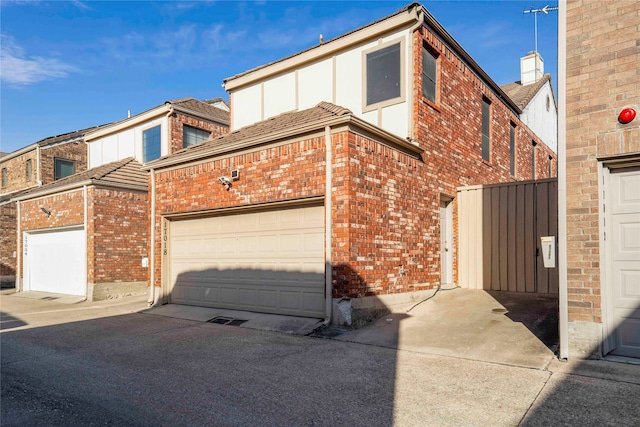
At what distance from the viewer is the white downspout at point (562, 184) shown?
5797 mm

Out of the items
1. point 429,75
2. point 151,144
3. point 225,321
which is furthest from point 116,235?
point 429,75

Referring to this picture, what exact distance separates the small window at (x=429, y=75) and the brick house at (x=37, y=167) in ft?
58.7

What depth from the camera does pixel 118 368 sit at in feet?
19.6

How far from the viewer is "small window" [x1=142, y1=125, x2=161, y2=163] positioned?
56.1ft

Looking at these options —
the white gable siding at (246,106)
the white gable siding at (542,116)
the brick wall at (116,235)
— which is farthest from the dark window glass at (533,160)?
the brick wall at (116,235)

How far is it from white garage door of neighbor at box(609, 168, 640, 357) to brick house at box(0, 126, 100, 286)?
74.3ft

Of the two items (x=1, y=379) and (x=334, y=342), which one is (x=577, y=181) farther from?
(x=1, y=379)

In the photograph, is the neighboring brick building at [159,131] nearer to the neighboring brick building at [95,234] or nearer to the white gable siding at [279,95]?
the neighboring brick building at [95,234]

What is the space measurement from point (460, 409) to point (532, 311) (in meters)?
4.46

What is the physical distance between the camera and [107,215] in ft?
47.8

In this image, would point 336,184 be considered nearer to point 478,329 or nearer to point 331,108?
point 331,108

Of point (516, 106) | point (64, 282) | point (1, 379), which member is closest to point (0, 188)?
point (64, 282)

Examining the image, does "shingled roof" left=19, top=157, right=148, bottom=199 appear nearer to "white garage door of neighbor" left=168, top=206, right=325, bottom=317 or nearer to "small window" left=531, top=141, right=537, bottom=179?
"white garage door of neighbor" left=168, top=206, right=325, bottom=317

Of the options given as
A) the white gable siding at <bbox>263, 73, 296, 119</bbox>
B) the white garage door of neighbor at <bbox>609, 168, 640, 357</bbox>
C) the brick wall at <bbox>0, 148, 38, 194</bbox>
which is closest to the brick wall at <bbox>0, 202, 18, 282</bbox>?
the brick wall at <bbox>0, 148, 38, 194</bbox>
